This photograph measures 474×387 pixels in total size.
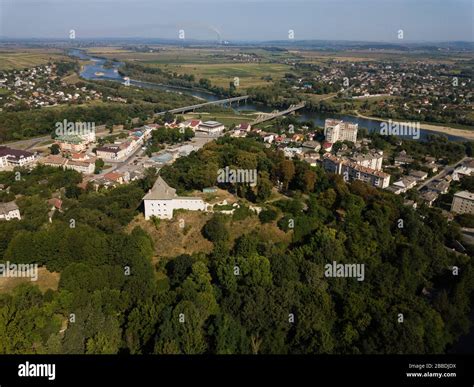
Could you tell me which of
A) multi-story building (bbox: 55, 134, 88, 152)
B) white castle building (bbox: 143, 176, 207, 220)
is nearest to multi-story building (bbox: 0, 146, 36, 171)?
multi-story building (bbox: 55, 134, 88, 152)

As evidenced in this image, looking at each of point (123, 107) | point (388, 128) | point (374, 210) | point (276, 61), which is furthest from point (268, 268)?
point (276, 61)

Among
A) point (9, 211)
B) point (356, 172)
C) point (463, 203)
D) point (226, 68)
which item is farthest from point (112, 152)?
point (226, 68)

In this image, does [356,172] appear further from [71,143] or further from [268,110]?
[268,110]

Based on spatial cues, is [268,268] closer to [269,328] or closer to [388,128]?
[269,328]

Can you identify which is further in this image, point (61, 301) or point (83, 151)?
point (83, 151)

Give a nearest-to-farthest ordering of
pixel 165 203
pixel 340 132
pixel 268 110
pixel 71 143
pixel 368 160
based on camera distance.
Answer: pixel 165 203 → pixel 368 160 → pixel 71 143 → pixel 340 132 → pixel 268 110
